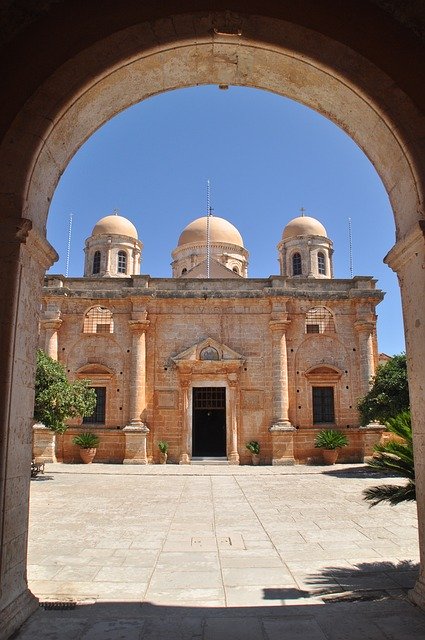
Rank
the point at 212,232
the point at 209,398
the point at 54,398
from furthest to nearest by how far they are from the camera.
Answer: the point at 212,232 → the point at 209,398 → the point at 54,398

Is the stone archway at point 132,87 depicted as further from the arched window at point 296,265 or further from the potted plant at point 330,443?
the arched window at point 296,265

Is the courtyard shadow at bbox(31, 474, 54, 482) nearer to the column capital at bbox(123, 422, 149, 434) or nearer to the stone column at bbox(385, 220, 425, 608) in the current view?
the column capital at bbox(123, 422, 149, 434)

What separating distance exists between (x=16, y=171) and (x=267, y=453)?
715 inches

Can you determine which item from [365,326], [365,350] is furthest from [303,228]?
[365,350]

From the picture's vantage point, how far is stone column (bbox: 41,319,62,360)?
21.2 m

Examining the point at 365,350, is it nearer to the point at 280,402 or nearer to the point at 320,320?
the point at 320,320

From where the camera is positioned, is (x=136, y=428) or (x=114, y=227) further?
(x=114, y=227)

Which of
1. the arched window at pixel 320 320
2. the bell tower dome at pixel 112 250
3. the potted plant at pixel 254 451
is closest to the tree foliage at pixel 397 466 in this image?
the potted plant at pixel 254 451

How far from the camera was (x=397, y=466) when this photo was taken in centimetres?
557

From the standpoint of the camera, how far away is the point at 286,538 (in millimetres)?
7363

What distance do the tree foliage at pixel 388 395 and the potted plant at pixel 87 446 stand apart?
10345 millimetres

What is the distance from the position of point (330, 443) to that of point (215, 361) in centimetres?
561

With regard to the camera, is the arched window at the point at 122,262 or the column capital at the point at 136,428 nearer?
the column capital at the point at 136,428

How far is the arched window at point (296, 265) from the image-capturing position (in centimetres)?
2910
